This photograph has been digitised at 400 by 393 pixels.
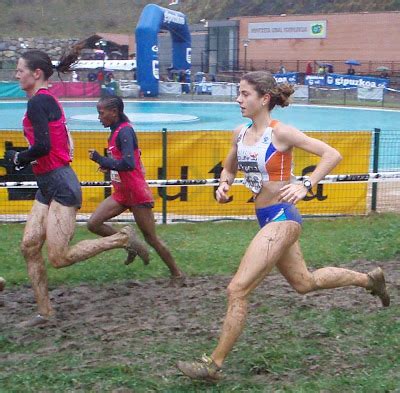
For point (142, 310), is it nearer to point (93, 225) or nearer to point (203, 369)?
point (93, 225)

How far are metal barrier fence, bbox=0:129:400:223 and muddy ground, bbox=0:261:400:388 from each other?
13.5 feet

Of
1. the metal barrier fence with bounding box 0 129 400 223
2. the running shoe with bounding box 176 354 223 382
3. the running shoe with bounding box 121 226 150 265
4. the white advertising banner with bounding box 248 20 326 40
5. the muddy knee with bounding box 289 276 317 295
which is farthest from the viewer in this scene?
the white advertising banner with bounding box 248 20 326 40

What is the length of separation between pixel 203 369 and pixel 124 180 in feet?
8.90

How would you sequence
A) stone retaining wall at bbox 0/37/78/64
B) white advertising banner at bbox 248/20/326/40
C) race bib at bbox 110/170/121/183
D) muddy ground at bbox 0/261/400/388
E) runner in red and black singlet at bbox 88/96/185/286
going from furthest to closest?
stone retaining wall at bbox 0/37/78/64
white advertising banner at bbox 248/20/326/40
race bib at bbox 110/170/121/183
runner in red and black singlet at bbox 88/96/185/286
muddy ground at bbox 0/261/400/388

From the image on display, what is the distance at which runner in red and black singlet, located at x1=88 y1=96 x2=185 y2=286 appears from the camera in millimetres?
6191

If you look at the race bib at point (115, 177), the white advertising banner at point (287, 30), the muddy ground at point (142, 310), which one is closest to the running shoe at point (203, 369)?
the muddy ground at point (142, 310)

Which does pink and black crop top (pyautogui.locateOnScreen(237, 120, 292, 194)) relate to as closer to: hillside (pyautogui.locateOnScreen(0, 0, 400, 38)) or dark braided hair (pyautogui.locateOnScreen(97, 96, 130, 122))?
dark braided hair (pyautogui.locateOnScreen(97, 96, 130, 122))

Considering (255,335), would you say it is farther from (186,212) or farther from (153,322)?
(186,212)

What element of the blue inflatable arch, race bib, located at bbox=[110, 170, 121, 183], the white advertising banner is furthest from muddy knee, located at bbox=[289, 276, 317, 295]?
the white advertising banner

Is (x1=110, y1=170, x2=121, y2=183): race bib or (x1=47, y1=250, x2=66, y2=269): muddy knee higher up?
(x1=110, y1=170, x2=121, y2=183): race bib

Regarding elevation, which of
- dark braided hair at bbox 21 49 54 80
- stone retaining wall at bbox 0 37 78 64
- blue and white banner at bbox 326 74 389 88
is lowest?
blue and white banner at bbox 326 74 389 88

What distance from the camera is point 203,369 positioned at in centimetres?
421

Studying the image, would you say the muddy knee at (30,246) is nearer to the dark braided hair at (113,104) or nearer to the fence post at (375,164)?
the dark braided hair at (113,104)

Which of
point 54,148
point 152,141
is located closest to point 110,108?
point 54,148
